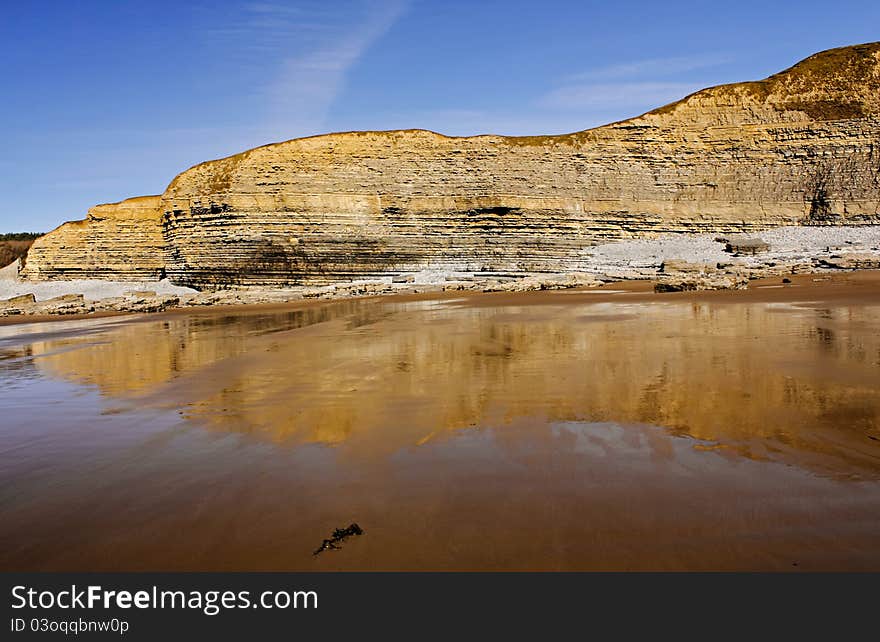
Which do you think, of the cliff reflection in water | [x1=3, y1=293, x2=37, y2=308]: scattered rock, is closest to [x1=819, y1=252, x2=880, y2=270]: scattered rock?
the cliff reflection in water

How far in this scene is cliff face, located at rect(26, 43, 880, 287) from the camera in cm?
3275

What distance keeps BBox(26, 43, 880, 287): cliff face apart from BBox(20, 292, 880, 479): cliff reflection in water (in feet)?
72.1

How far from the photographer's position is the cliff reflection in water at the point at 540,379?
3906 mm

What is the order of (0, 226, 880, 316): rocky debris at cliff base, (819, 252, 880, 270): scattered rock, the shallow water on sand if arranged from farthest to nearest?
(0, 226, 880, 316): rocky debris at cliff base, (819, 252, 880, 270): scattered rock, the shallow water on sand

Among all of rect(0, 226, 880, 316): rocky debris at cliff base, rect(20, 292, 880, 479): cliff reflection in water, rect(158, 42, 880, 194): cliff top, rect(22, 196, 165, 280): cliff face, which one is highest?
rect(158, 42, 880, 194): cliff top

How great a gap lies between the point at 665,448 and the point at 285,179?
109 ft

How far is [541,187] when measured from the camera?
33344 mm

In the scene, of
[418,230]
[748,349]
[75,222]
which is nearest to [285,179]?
[418,230]

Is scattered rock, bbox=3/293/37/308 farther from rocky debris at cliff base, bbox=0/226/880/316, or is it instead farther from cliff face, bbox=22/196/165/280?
cliff face, bbox=22/196/165/280

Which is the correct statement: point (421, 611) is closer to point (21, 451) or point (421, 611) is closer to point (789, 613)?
point (789, 613)

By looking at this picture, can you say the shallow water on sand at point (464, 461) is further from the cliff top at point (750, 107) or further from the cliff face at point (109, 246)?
the cliff face at point (109, 246)

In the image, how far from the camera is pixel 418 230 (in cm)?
3294

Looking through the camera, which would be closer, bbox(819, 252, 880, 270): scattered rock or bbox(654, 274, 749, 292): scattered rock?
bbox(654, 274, 749, 292): scattered rock

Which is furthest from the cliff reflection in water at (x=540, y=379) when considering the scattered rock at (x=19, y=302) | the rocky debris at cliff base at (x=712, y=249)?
the scattered rock at (x=19, y=302)
